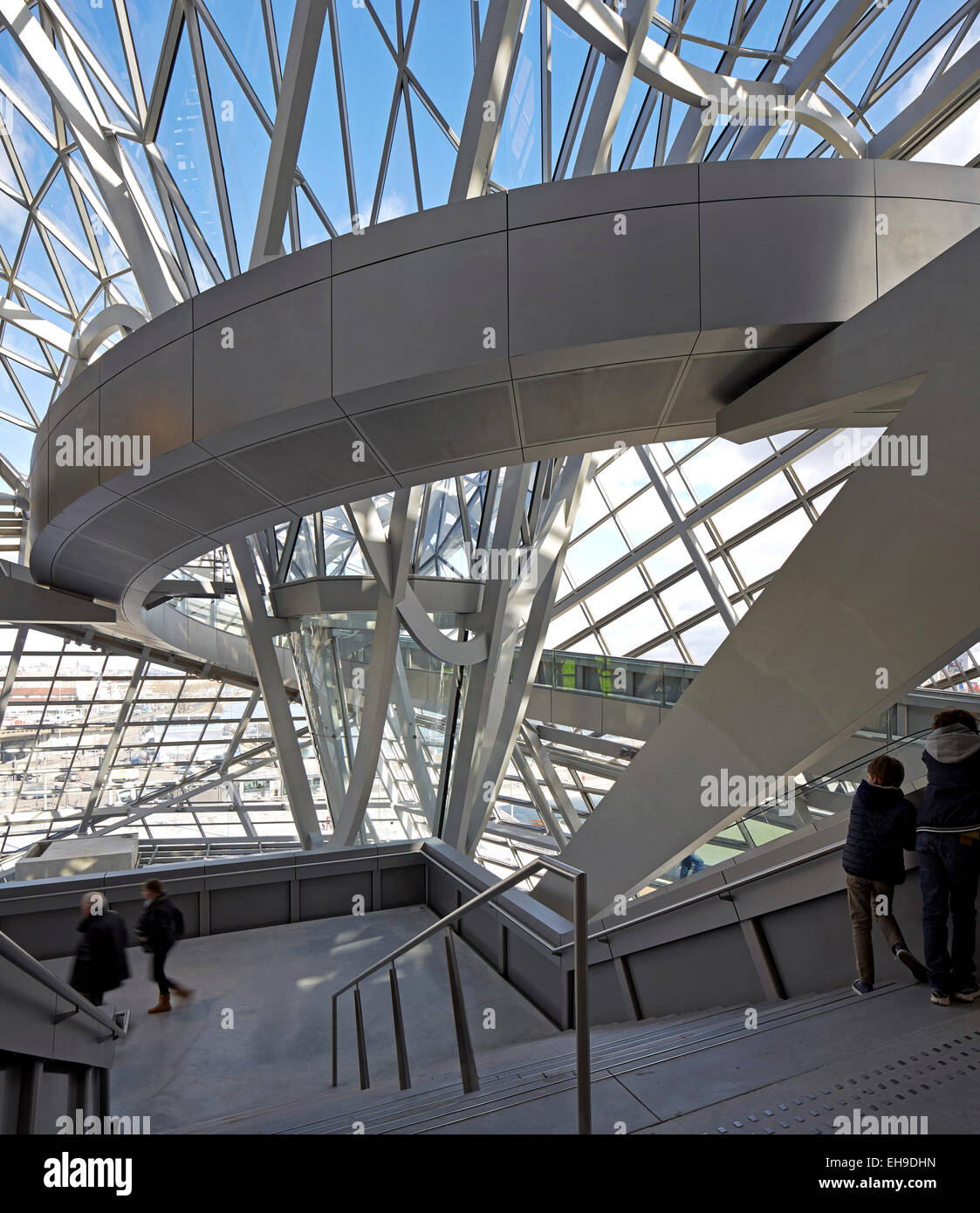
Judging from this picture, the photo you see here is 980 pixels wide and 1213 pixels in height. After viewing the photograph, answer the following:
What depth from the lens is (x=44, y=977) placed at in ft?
14.6

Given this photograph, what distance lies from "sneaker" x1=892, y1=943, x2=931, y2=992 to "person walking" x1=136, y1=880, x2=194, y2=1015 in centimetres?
823

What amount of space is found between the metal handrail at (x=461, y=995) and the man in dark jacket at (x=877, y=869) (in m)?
2.00

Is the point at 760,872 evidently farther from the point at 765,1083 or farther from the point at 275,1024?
the point at 275,1024

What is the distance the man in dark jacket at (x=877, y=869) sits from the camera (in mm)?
5184

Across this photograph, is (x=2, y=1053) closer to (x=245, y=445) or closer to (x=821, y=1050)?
(x=821, y=1050)

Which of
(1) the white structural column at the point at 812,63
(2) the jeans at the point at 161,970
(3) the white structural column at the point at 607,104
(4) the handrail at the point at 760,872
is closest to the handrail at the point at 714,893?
(4) the handrail at the point at 760,872

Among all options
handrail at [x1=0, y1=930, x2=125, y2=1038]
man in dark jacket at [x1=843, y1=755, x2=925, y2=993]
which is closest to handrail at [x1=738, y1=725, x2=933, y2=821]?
man in dark jacket at [x1=843, y1=755, x2=925, y2=993]

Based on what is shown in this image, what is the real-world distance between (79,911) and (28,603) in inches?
298

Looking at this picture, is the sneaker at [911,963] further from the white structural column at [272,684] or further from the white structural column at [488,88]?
the white structural column at [272,684]

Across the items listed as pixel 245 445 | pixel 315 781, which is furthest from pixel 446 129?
pixel 315 781

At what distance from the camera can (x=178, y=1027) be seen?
885cm

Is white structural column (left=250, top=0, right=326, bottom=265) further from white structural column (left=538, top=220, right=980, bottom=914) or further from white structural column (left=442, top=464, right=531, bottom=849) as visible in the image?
white structural column (left=442, top=464, right=531, bottom=849)

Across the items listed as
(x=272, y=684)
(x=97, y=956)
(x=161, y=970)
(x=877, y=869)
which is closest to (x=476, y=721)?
(x=272, y=684)
